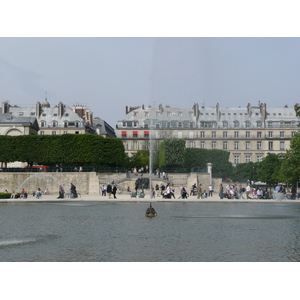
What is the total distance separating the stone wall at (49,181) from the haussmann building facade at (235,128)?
29.7m

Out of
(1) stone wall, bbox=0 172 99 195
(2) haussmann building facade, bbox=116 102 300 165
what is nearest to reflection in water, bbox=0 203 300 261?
(1) stone wall, bbox=0 172 99 195

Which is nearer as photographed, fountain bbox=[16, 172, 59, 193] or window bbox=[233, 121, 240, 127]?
fountain bbox=[16, 172, 59, 193]

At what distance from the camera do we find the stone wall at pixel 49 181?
177 feet

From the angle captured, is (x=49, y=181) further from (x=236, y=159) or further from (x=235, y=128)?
(x=235, y=128)

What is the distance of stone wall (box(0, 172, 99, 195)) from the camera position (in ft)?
177

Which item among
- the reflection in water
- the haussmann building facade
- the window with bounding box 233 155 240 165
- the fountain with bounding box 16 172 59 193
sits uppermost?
the haussmann building facade

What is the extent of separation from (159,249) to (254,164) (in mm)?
68015

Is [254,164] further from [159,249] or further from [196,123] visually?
[159,249]

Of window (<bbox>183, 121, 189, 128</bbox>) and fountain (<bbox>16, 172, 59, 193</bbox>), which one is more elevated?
window (<bbox>183, 121, 189, 128</bbox>)

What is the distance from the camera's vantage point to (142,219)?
19891 millimetres

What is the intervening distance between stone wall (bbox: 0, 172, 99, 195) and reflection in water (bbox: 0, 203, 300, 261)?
34.3 metres

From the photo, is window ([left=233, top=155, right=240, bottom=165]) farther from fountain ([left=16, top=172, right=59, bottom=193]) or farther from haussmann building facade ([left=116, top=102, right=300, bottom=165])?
fountain ([left=16, top=172, right=59, bottom=193])

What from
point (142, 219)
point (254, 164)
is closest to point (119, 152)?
point (254, 164)

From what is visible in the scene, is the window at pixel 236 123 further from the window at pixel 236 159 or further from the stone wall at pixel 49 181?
the stone wall at pixel 49 181
